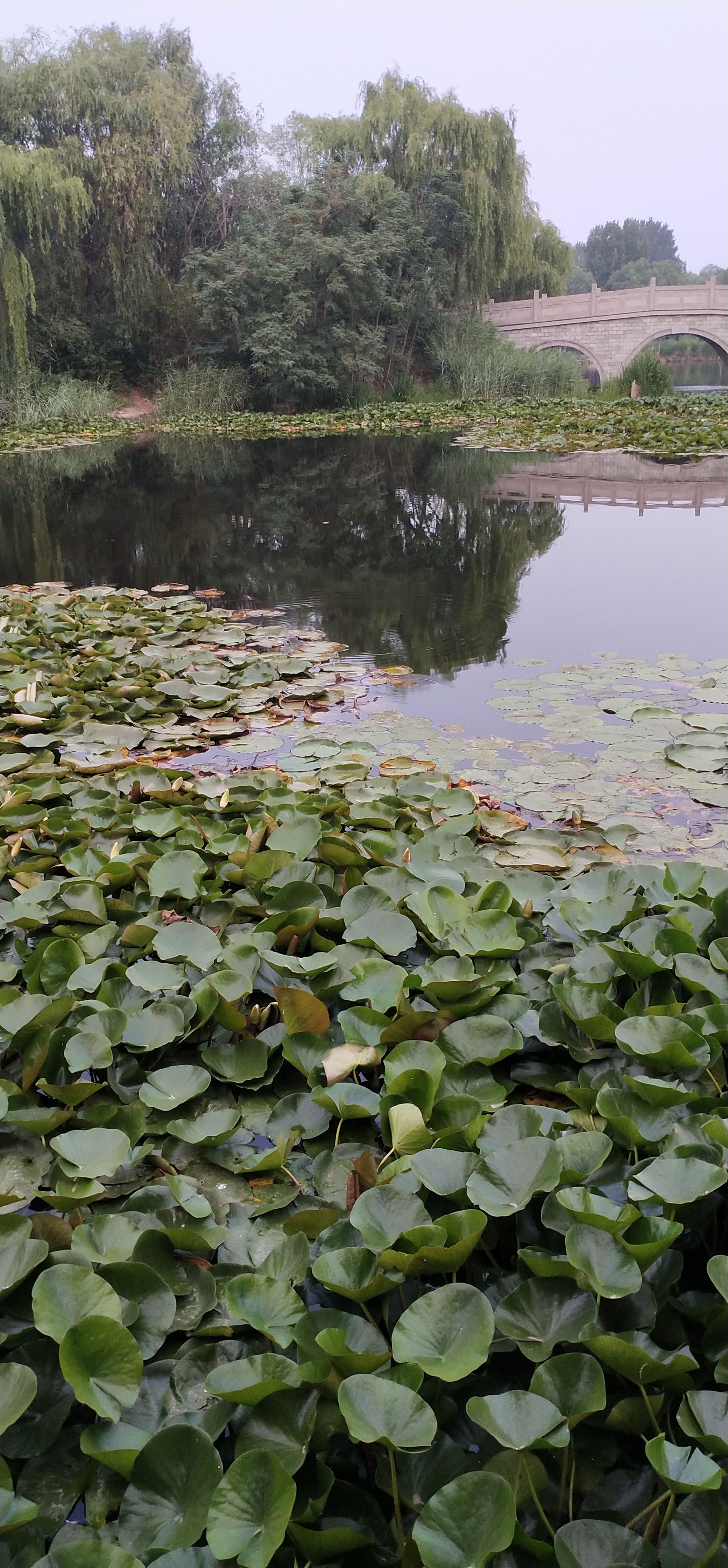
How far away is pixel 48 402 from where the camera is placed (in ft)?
57.0

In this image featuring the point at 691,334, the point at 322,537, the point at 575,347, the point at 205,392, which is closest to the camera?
the point at 322,537

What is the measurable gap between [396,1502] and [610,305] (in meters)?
27.7

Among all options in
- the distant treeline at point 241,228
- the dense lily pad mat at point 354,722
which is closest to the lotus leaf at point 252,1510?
the dense lily pad mat at point 354,722

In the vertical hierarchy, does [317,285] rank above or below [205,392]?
above

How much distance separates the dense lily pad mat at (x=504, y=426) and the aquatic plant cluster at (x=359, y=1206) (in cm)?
1049

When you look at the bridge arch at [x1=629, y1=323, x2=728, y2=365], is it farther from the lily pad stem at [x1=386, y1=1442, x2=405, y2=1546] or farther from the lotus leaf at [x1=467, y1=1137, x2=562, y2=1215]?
the lily pad stem at [x1=386, y1=1442, x2=405, y2=1546]

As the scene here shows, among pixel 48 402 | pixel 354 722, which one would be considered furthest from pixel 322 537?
pixel 48 402

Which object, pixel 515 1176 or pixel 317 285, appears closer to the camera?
Result: pixel 515 1176

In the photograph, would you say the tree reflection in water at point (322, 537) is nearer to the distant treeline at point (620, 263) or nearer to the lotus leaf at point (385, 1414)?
the lotus leaf at point (385, 1414)

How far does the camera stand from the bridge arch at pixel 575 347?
25.2 meters

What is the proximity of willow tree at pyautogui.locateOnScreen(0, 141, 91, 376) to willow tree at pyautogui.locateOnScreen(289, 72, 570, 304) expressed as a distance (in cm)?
648

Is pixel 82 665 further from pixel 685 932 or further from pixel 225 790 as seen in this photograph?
pixel 685 932

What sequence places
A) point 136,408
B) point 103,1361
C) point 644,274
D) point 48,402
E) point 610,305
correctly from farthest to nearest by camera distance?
point 644,274 < point 610,305 < point 136,408 < point 48,402 < point 103,1361

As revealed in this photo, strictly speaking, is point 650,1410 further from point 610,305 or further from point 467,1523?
point 610,305
